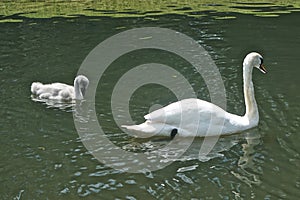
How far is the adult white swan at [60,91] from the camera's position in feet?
34.5

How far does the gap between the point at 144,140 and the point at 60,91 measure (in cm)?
303

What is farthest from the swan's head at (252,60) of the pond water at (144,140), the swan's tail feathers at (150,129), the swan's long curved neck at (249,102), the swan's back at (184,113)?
the swan's tail feathers at (150,129)

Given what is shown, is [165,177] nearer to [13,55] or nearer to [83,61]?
[83,61]

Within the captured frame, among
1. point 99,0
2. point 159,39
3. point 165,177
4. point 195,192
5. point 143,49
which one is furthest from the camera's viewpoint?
point 99,0

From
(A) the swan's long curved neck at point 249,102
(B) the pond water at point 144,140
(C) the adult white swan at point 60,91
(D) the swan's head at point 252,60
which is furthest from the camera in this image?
(C) the adult white swan at point 60,91

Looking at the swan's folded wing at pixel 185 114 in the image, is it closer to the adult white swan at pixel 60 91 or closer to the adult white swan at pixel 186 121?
the adult white swan at pixel 186 121

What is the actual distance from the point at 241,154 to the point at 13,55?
751cm

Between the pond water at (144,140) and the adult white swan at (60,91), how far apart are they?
230mm

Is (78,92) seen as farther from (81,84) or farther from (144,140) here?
(144,140)

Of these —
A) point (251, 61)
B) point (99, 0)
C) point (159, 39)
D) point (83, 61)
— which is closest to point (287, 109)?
point (251, 61)

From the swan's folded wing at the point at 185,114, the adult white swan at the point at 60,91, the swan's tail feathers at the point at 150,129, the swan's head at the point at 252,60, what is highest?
the swan's head at the point at 252,60

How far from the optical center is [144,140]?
8102 millimetres

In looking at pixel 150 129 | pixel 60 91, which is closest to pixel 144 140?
pixel 150 129

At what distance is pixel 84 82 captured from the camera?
1065 cm
